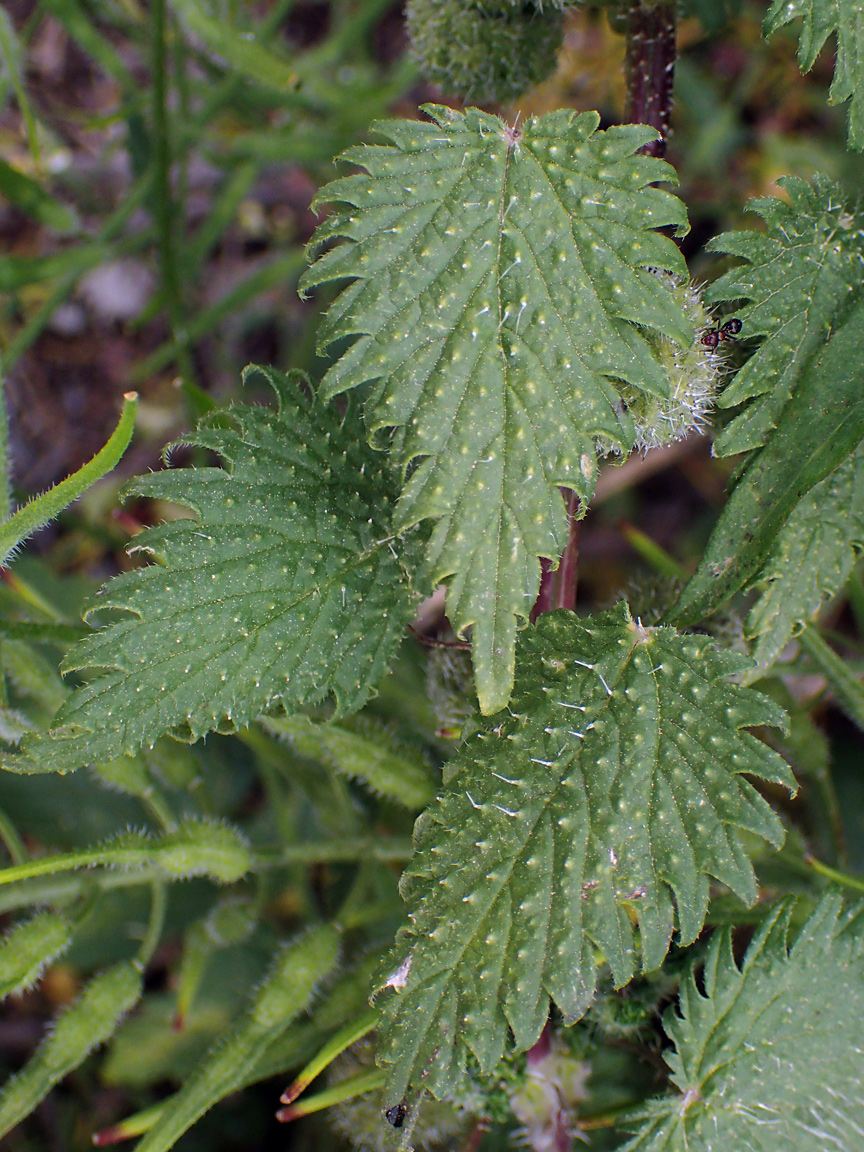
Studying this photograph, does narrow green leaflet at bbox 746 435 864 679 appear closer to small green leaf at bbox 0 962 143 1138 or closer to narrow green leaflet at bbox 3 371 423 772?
narrow green leaflet at bbox 3 371 423 772

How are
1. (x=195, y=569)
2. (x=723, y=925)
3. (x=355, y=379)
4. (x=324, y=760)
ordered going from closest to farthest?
1. (x=355, y=379)
2. (x=195, y=569)
3. (x=723, y=925)
4. (x=324, y=760)

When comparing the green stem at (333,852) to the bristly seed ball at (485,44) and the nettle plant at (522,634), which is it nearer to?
the nettle plant at (522,634)

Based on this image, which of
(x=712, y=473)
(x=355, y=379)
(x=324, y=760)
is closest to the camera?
(x=355, y=379)

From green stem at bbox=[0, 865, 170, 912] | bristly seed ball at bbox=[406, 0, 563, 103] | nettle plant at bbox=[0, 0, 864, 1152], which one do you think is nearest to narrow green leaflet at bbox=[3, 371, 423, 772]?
nettle plant at bbox=[0, 0, 864, 1152]

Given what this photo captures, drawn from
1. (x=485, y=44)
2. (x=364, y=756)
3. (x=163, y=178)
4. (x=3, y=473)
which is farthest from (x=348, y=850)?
(x=163, y=178)

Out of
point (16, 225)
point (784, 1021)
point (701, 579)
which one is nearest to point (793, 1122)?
point (784, 1021)

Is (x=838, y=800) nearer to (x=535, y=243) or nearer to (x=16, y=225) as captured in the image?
(x=535, y=243)

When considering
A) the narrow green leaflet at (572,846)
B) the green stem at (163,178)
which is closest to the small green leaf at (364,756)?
the narrow green leaflet at (572,846)
